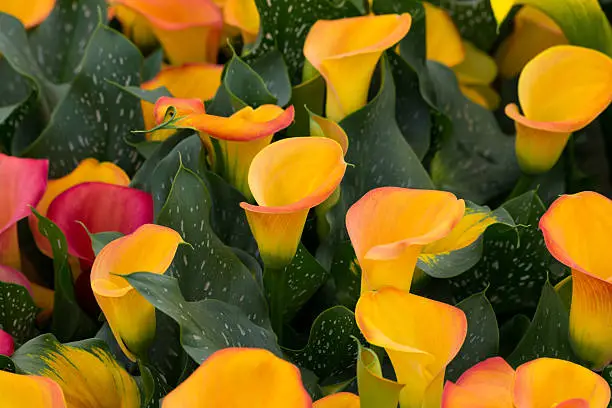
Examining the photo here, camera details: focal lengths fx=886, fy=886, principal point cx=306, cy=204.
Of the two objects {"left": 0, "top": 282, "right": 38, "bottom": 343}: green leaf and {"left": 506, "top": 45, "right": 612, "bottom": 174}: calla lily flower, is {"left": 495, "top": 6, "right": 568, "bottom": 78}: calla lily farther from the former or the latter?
{"left": 0, "top": 282, "right": 38, "bottom": 343}: green leaf

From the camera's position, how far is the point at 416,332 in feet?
1.35

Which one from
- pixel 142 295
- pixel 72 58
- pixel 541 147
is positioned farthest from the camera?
pixel 72 58

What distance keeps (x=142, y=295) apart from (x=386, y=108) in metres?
0.26

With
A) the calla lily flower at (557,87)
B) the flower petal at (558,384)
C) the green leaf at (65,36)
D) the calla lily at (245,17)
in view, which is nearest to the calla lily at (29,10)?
the green leaf at (65,36)

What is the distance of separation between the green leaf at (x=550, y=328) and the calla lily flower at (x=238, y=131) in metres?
0.19

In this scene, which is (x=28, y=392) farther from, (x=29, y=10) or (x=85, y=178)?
(x=29, y=10)

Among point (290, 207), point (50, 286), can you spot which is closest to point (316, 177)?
point (290, 207)

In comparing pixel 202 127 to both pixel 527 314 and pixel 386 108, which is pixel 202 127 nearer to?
pixel 386 108

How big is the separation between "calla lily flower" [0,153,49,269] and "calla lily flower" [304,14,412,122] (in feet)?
0.64

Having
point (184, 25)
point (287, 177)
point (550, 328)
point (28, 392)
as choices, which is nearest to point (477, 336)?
point (550, 328)

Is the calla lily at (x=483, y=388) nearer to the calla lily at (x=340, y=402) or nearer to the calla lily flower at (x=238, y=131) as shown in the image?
the calla lily at (x=340, y=402)

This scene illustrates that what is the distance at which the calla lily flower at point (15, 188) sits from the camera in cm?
57

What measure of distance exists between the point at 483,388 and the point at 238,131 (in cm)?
20

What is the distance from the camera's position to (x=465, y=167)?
70cm
